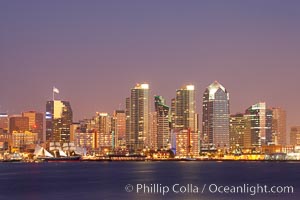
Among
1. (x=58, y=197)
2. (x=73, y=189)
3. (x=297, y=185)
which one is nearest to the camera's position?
(x=58, y=197)

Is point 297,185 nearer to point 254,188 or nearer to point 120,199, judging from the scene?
point 254,188

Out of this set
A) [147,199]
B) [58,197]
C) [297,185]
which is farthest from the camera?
[297,185]

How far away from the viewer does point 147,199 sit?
71.9m

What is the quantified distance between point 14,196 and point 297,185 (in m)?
34.4

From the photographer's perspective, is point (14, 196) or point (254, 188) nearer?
point (14, 196)

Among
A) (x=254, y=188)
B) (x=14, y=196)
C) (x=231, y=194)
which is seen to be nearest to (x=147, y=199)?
(x=231, y=194)

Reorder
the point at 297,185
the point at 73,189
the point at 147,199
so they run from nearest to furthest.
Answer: the point at 147,199
the point at 73,189
the point at 297,185

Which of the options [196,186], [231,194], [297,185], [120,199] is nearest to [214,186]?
[196,186]

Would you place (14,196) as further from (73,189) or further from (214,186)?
(214,186)

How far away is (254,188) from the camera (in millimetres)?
90188

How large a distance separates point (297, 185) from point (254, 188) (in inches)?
299

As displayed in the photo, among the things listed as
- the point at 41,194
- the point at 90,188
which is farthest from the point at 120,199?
the point at 90,188

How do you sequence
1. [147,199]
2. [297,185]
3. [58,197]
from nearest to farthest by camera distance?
1. [147,199]
2. [58,197]
3. [297,185]

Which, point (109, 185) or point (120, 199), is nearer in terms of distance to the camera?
point (120, 199)
